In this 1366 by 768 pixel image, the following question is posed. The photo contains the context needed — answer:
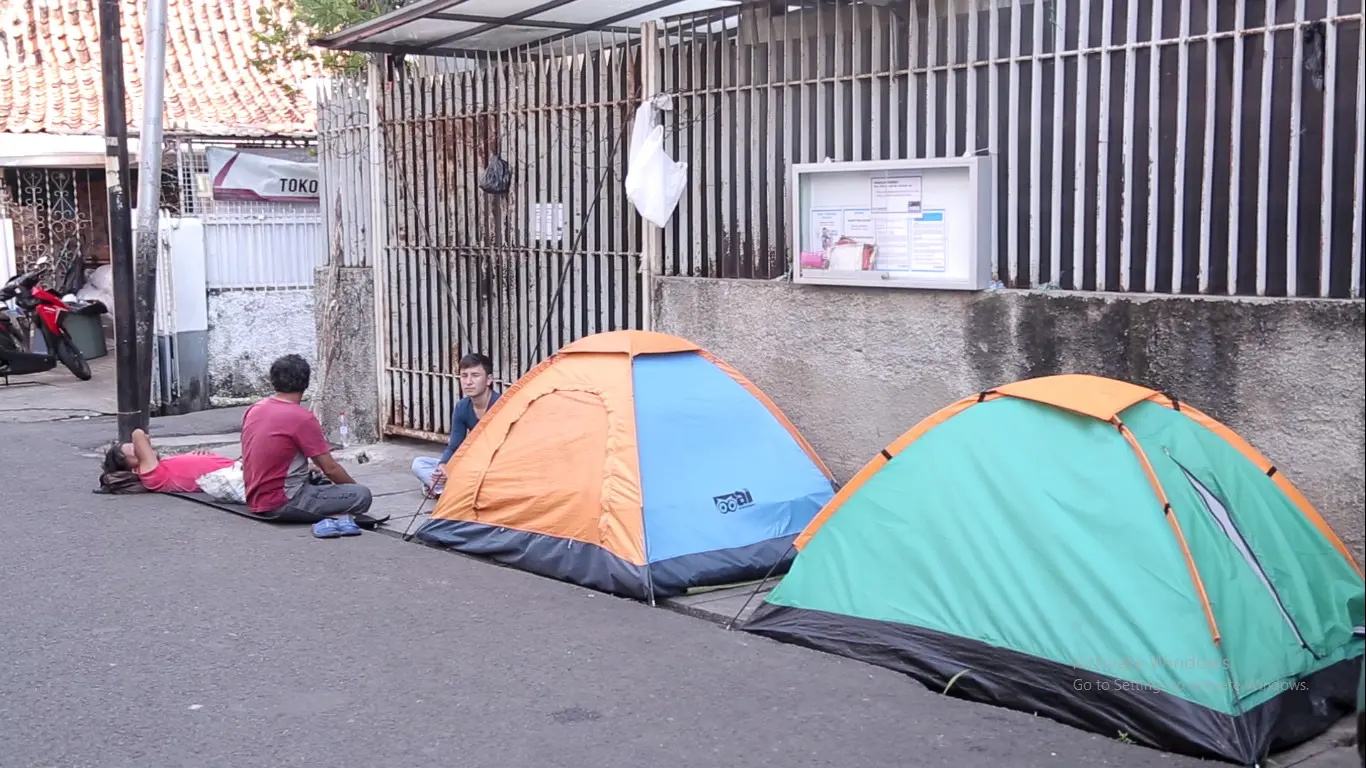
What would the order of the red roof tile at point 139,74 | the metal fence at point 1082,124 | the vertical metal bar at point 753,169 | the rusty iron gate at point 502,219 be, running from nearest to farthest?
the metal fence at point 1082,124 → the vertical metal bar at point 753,169 → the rusty iron gate at point 502,219 → the red roof tile at point 139,74

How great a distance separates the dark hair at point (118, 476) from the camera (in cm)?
957

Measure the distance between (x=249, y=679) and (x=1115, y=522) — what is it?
3408mm

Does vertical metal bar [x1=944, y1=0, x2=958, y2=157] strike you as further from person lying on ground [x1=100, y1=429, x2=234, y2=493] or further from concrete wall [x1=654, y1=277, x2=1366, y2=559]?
person lying on ground [x1=100, y1=429, x2=234, y2=493]

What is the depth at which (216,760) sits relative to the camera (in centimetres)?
486

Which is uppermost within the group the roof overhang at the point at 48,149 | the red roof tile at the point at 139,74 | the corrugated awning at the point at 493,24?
the red roof tile at the point at 139,74

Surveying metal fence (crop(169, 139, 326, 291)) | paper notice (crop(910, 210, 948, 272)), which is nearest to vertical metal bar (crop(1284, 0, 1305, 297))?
paper notice (crop(910, 210, 948, 272))

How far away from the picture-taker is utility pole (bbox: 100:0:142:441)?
423 inches

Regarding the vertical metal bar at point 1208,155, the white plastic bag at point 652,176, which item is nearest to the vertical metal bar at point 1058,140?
the vertical metal bar at point 1208,155

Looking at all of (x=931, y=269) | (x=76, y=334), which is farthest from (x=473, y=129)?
(x=76, y=334)

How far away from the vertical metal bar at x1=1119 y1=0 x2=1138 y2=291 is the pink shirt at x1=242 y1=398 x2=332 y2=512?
4.68 m

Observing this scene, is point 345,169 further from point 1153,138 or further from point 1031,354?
point 1153,138

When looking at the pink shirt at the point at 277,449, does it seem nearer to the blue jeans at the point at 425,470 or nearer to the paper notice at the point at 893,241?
the blue jeans at the point at 425,470

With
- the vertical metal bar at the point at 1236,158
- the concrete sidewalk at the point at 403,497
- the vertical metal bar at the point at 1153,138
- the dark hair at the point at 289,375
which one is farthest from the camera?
the dark hair at the point at 289,375

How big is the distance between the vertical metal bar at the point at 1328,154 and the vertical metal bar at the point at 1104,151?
103 cm
